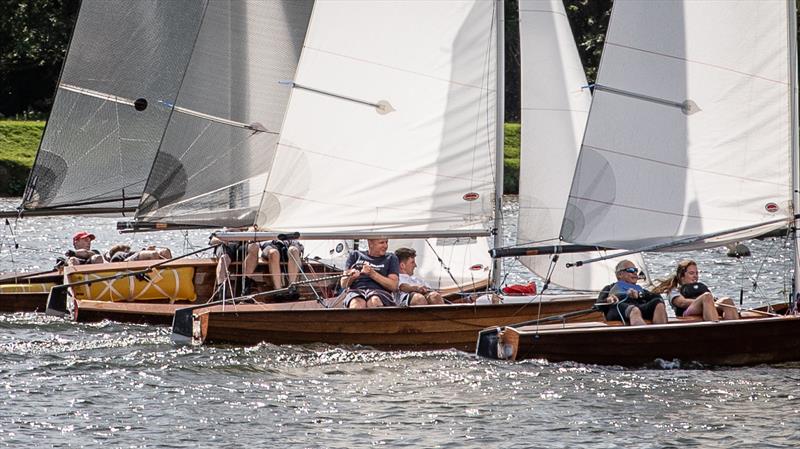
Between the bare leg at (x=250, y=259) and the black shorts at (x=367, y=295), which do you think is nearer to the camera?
the black shorts at (x=367, y=295)

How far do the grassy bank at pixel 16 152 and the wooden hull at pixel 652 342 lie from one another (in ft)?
101

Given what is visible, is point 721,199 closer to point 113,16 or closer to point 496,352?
point 496,352

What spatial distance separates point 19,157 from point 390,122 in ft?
98.4

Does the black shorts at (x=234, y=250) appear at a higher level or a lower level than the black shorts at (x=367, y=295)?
higher

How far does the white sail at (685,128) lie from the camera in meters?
16.2

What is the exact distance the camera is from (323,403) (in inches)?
561

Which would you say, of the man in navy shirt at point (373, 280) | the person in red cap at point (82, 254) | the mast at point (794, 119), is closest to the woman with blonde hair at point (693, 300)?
the mast at point (794, 119)

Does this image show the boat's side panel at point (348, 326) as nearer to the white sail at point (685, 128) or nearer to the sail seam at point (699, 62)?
the white sail at point (685, 128)

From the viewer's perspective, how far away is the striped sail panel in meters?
19.2

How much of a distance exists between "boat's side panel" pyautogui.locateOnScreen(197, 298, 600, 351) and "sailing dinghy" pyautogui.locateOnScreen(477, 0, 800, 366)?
1.09 m

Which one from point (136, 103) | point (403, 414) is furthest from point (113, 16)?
point (403, 414)

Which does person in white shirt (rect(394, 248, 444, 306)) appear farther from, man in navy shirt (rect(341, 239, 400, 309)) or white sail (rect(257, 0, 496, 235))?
white sail (rect(257, 0, 496, 235))

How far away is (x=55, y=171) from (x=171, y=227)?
379 cm

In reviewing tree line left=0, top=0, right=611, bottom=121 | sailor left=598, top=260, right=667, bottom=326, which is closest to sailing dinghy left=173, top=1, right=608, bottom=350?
sailor left=598, top=260, right=667, bottom=326
